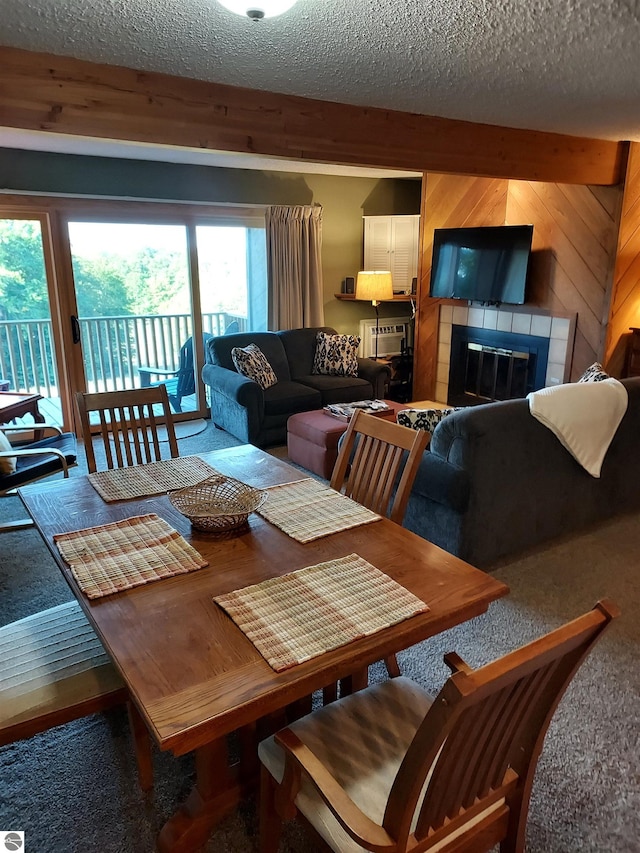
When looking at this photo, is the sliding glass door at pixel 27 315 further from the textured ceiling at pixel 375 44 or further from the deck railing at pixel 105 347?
the textured ceiling at pixel 375 44

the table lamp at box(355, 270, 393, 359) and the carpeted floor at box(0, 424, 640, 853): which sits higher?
the table lamp at box(355, 270, 393, 359)

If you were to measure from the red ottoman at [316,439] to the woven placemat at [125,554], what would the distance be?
228cm

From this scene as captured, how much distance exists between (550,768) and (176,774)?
1168mm

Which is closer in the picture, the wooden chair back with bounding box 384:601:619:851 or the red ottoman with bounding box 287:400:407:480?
the wooden chair back with bounding box 384:601:619:851

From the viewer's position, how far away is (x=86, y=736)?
1939mm

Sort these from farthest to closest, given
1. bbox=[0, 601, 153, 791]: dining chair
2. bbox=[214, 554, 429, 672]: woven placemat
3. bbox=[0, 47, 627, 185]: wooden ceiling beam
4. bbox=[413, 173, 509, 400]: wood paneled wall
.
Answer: bbox=[413, 173, 509, 400]: wood paneled wall
bbox=[0, 47, 627, 185]: wooden ceiling beam
bbox=[0, 601, 153, 791]: dining chair
bbox=[214, 554, 429, 672]: woven placemat

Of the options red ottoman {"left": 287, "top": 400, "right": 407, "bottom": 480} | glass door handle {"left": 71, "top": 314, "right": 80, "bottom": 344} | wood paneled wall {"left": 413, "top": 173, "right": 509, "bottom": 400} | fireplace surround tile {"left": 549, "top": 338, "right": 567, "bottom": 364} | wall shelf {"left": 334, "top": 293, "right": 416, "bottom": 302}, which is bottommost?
red ottoman {"left": 287, "top": 400, "right": 407, "bottom": 480}

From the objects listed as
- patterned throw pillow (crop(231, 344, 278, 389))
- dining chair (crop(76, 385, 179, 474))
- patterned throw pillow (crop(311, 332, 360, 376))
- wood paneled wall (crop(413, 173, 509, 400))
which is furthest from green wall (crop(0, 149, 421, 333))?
dining chair (crop(76, 385, 179, 474))

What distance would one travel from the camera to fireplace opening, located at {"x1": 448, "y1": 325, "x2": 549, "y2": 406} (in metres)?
5.46

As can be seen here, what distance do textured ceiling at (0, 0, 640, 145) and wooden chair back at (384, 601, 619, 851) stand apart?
1982mm

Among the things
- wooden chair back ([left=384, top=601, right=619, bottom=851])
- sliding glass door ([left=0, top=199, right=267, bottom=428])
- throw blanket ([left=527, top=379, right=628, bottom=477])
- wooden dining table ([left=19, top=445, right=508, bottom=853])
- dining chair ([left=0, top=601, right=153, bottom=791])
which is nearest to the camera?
wooden chair back ([left=384, top=601, right=619, bottom=851])

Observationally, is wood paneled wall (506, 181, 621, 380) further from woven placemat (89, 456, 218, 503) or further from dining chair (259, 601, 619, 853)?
dining chair (259, 601, 619, 853)

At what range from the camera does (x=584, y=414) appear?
9.65 feet

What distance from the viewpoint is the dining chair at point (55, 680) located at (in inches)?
55.7
